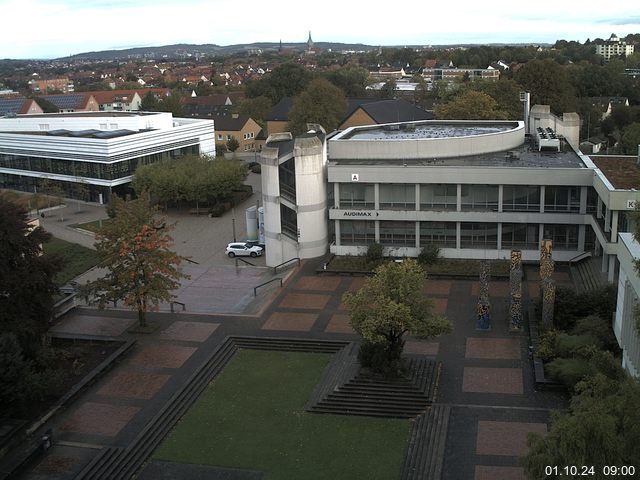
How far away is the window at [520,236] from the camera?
3988cm

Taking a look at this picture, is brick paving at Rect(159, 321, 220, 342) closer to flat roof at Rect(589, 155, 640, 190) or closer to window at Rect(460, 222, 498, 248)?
window at Rect(460, 222, 498, 248)

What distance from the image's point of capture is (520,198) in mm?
39562

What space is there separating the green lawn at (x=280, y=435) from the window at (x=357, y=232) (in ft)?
50.5

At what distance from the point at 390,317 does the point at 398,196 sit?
16884mm

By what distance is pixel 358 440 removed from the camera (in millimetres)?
23062

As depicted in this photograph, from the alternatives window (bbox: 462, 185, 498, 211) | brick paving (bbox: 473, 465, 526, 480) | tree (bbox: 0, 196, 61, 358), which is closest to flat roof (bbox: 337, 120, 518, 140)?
window (bbox: 462, 185, 498, 211)

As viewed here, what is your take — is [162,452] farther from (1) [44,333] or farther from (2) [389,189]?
(2) [389,189]

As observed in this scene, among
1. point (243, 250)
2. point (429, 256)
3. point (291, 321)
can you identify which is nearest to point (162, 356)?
point (291, 321)

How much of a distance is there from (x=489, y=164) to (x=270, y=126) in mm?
56177

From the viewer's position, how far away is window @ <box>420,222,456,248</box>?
40812 mm

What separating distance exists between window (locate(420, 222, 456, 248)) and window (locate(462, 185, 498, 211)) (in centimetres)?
146

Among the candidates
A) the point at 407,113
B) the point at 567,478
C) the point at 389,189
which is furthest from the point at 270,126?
the point at 567,478

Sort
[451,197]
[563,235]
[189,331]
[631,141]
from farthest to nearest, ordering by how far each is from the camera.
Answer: [631,141], [451,197], [563,235], [189,331]

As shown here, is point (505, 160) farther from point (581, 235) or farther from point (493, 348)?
point (493, 348)
